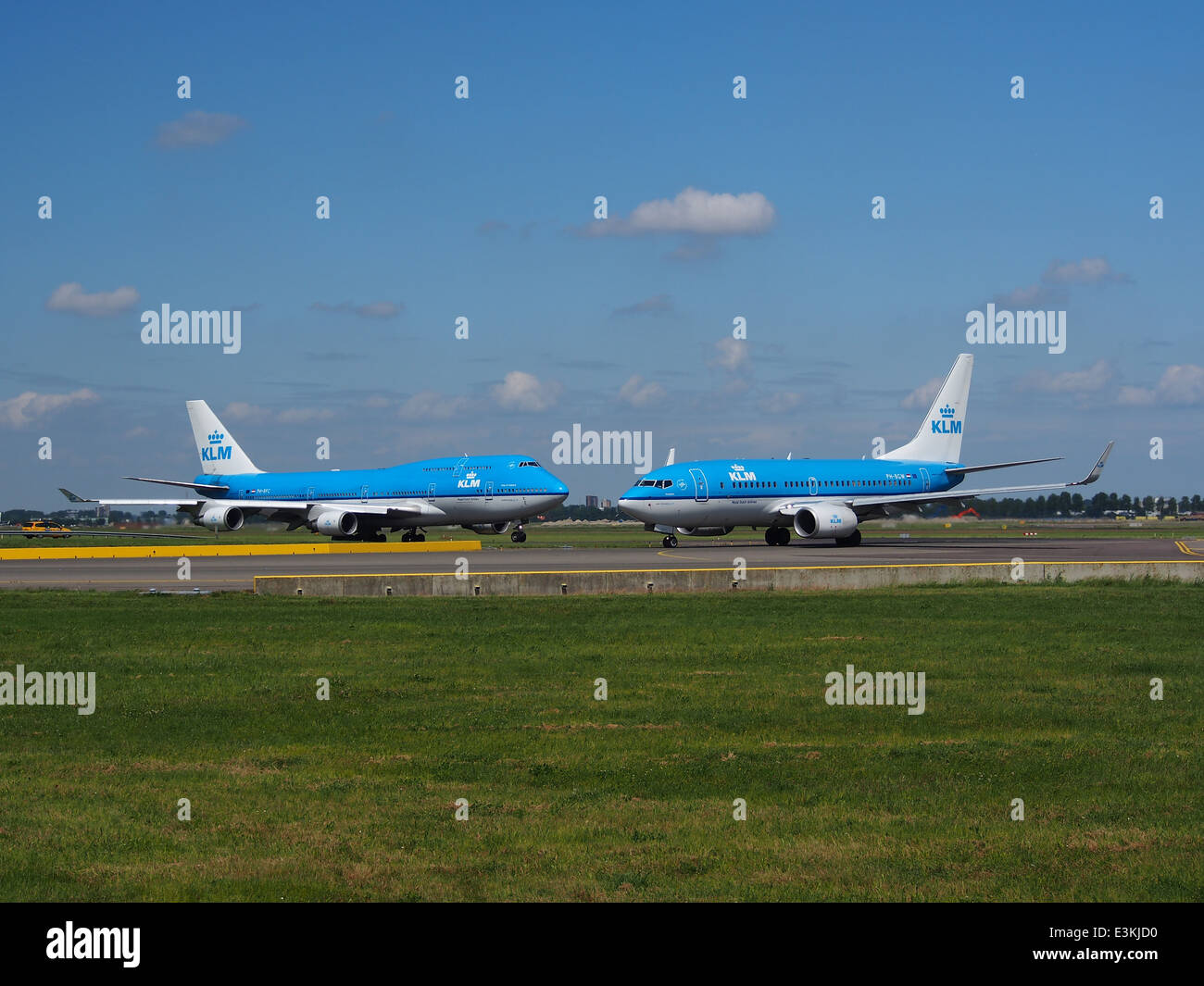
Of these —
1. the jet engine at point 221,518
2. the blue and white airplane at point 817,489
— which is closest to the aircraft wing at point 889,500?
the blue and white airplane at point 817,489

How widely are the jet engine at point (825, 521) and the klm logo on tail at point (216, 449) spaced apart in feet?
156

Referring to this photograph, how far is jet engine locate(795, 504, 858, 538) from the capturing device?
206ft

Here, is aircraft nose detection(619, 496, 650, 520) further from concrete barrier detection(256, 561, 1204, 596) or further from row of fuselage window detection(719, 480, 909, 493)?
concrete barrier detection(256, 561, 1204, 596)

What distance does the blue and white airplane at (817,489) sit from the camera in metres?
62.4

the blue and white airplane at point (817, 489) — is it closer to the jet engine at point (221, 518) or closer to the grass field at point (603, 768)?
the jet engine at point (221, 518)

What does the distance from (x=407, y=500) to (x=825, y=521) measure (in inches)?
1061

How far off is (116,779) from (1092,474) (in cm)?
5703

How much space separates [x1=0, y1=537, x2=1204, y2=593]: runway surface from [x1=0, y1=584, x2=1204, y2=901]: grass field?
1711 centimetres

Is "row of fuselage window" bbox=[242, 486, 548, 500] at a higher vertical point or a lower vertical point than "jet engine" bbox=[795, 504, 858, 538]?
higher

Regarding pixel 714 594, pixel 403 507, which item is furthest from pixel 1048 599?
pixel 403 507
